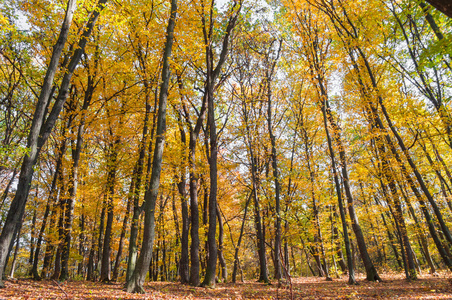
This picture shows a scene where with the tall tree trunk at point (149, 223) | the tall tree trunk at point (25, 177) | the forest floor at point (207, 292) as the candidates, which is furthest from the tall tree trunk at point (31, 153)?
the tall tree trunk at point (149, 223)

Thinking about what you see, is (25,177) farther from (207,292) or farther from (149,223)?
(207,292)

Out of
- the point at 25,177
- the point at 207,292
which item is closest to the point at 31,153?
the point at 25,177

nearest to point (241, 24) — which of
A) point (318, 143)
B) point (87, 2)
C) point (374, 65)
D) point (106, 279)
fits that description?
point (374, 65)

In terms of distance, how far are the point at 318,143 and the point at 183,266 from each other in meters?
10.7

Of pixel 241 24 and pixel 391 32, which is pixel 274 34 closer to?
pixel 241 24

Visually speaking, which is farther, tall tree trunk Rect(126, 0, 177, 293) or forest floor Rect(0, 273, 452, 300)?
tall tree trunk Rect(126, 0, 177, 293)

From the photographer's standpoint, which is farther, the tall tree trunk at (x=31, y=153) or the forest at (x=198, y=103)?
the forest at (x=198, y=103)

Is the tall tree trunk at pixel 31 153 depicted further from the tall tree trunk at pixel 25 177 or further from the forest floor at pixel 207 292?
the forest floor at pixel 207 292

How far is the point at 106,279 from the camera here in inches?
389

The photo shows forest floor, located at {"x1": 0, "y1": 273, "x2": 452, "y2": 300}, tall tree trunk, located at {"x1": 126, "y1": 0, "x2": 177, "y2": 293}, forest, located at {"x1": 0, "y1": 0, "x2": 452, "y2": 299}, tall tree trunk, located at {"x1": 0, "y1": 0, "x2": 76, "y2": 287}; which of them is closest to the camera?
tall tree trunk, located at {"x1": 0, "y1": 0, "x2": 76, "y2": 287}

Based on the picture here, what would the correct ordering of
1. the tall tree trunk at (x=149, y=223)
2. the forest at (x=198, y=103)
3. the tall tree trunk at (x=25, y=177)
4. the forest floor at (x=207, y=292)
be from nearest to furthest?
the tall tree trunk at (x=25, y=177) < the forest floor at (x=207, y=292) < the tall tree trunk at (x=149, y=223) < the forest at (x=198, y=103)

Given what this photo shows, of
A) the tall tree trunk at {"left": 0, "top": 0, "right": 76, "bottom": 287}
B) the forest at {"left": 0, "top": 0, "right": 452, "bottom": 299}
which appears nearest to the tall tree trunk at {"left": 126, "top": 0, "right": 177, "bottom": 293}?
the forest at {"left": 0, "top": 0, "right": 452, "bottom": 299}

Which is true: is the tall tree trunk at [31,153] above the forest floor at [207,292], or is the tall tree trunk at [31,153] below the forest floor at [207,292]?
above

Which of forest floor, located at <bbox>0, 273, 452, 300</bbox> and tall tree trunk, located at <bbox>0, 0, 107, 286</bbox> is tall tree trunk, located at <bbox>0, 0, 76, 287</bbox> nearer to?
tall tree trunk, located at <bbox>0, 0, 107, 286</bbox>
